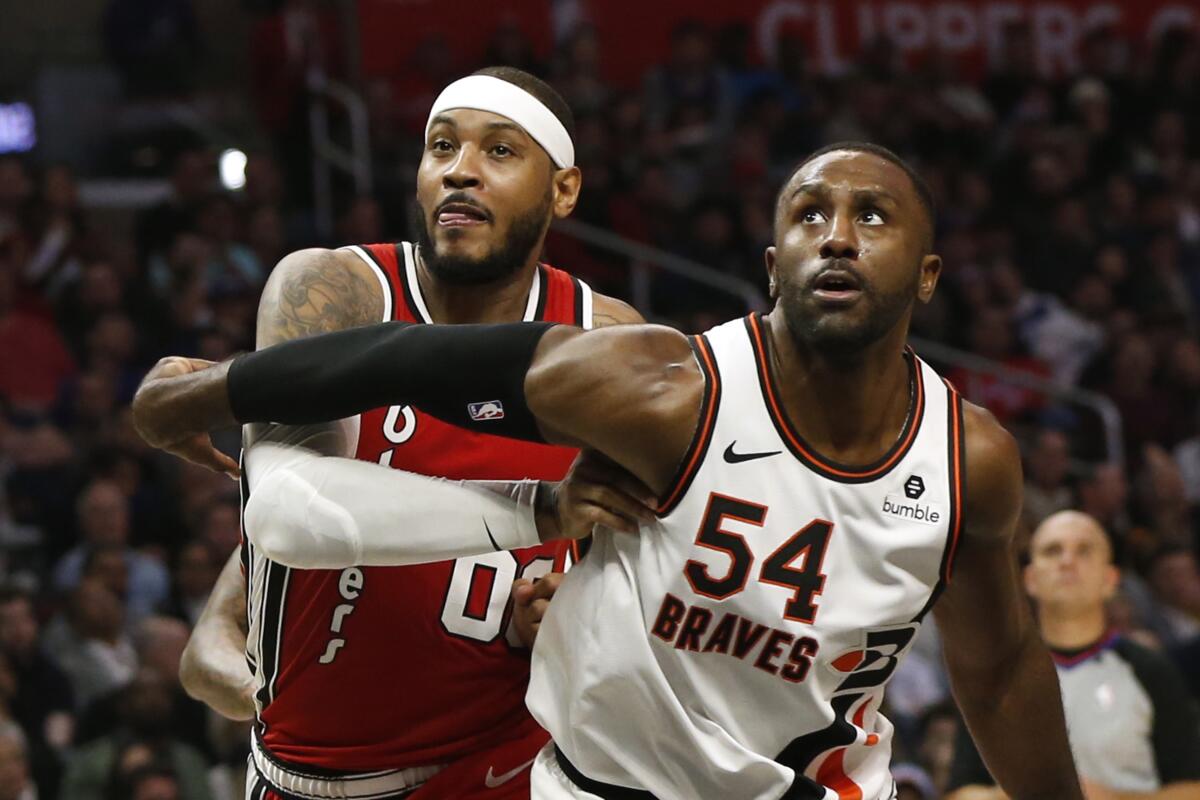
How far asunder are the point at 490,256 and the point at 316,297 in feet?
1.46

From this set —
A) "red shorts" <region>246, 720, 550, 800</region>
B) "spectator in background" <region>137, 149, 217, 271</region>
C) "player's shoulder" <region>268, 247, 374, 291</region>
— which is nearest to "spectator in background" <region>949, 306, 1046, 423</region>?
"spectator in background" <region>137, 149, 217, 271</region>

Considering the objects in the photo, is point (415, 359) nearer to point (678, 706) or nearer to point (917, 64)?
point (678, 706)

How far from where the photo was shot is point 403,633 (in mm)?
4039

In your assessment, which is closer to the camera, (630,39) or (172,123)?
(172,123)

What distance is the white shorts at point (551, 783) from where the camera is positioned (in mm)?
3428

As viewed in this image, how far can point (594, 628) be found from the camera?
3.35m

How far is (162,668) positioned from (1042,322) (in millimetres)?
6498

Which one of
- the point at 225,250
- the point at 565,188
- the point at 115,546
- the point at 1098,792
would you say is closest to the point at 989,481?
the point at 565,188

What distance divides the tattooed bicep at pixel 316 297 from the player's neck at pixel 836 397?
0.90 meters

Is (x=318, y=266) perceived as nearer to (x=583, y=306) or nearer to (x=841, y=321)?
(x=583, y=306)

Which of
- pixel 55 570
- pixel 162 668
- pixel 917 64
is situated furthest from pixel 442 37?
pixel 162 668

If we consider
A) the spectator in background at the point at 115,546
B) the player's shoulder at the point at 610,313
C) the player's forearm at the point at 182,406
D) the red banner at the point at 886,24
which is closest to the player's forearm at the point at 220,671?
the player's forearm at the point at 182,406

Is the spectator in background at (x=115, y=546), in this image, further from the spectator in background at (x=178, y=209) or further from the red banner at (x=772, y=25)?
the red banner at (x=772, y=25)

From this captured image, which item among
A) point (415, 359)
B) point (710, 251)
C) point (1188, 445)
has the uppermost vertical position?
point (415, 359)
